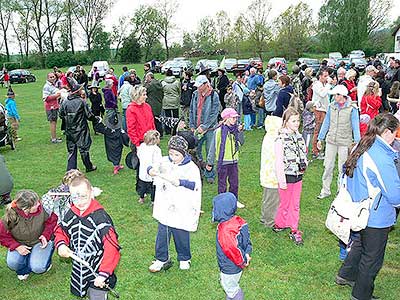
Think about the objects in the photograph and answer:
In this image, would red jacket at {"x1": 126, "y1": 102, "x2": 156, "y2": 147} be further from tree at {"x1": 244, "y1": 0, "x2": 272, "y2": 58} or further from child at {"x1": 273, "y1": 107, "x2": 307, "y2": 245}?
tree at {"x1": 244, "y1": 0, "x2": 272, "y2": 58}

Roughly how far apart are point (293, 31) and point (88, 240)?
52.7 meters

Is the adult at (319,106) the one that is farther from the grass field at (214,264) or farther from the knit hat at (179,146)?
the knit hat at (179,146)

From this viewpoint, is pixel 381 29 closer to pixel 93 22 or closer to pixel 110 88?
pixel 93 22

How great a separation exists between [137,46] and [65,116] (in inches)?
2025

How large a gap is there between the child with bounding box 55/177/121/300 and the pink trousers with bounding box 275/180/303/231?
2881 millimetres

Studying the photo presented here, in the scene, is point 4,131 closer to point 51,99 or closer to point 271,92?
point 51,99

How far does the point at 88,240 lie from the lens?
11.7ft

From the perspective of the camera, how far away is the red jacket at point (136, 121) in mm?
7180

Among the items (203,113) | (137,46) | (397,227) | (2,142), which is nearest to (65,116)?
(203,113)

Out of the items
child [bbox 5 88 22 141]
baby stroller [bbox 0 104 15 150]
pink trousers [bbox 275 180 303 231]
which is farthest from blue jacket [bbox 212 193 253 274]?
child [bbox 5 88 22 141]

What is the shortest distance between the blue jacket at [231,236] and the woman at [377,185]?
1.12 m

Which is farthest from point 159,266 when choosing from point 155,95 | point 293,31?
point 293,31

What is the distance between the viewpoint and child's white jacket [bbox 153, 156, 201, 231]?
15.6 ft

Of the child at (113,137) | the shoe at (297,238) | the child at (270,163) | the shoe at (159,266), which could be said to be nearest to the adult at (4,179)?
the child at (113,137)
